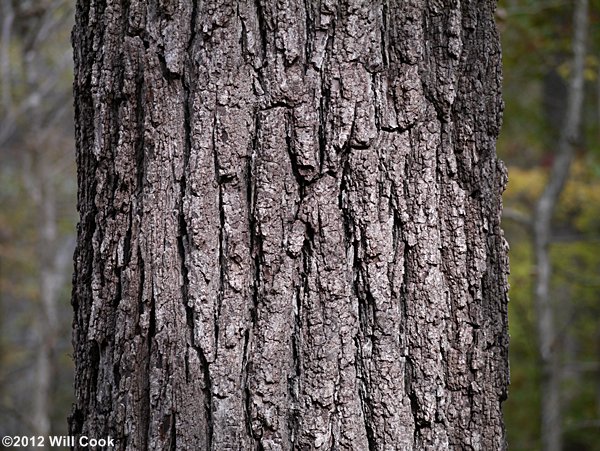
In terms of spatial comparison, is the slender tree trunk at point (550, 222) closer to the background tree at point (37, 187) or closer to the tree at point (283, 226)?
the tree at point (283, 226)

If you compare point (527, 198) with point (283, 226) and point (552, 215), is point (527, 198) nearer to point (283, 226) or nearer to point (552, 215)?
point (552, 215)

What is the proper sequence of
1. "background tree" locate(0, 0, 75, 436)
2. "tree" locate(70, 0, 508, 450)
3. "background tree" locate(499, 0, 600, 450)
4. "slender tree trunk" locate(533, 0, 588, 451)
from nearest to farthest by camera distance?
"tree" locate(70, 0, 508, 450) → "slender tree trunk" locate(533, 0, 588, 451) → "background tree" locate(499, 0, 600, 450) → "background tree" locate(0, 0, 75, 436)

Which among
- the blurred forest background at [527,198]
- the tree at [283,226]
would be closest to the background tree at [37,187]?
the blurred forest background at [527,198]

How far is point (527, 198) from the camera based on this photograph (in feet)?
26.3

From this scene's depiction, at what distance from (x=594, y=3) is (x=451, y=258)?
215 inches

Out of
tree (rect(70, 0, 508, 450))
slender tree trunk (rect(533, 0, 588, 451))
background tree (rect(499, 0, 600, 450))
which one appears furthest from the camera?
background tree (rect(499, 0, 600, 450))

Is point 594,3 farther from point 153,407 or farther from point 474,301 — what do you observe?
point 153,407

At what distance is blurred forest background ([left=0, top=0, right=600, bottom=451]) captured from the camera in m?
5.43

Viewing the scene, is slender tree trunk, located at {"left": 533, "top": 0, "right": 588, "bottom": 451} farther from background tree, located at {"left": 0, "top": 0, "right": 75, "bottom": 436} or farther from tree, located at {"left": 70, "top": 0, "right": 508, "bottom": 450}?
background tree, located at {"left": 0, "top": 0, "right": 75, "bottom": 436}

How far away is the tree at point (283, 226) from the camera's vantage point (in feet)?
4.66

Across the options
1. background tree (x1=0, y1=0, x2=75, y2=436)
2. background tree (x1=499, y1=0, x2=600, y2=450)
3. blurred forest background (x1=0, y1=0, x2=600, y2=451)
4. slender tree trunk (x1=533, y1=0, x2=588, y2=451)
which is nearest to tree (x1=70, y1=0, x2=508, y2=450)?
blurred forest background (x1=0, y1=0, x2=600, y2=451)

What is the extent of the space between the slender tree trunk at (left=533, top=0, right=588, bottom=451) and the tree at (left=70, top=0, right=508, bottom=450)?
4.07 m

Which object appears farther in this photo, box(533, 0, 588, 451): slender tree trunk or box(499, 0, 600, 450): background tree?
→ box(499, 0, 600, 450): background tree

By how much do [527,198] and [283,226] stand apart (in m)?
7.25
